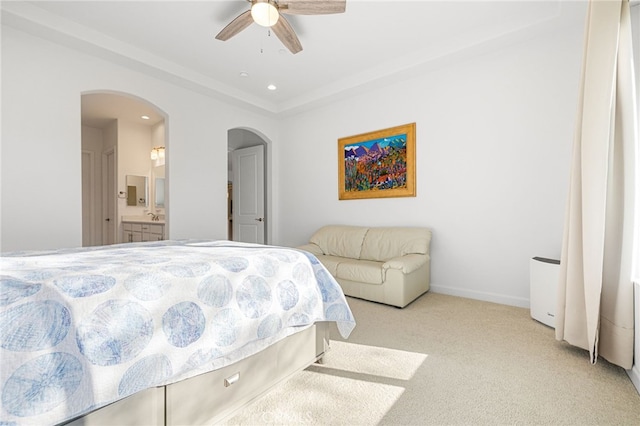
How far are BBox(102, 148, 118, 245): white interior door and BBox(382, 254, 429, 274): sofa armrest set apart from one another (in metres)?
5.12

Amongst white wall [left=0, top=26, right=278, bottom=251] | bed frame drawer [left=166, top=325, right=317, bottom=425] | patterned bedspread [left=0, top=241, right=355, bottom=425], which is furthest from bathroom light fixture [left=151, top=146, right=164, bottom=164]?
bed frame drawer [left=166, top=325, right=317, bottom=425]

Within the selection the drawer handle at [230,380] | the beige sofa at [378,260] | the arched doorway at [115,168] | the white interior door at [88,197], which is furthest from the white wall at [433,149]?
the white interior door at [88,197]

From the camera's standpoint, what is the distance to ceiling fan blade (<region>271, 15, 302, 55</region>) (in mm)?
2385

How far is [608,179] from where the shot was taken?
5.89 ft

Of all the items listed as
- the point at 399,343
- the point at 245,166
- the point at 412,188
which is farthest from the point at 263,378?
the point at 245,166

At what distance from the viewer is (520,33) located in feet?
9.32

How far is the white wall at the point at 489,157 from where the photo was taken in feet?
9.32

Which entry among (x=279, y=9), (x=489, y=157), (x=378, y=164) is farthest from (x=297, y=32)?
(x=489, y=157)

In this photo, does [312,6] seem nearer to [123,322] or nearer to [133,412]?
[123,322]

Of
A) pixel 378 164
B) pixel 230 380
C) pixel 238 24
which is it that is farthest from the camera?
pixel 378 164

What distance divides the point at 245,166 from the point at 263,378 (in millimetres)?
4696

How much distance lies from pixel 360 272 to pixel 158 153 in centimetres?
445

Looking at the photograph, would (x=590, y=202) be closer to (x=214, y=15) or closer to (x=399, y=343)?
(x=399, y=343)

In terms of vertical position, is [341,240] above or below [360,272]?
above
